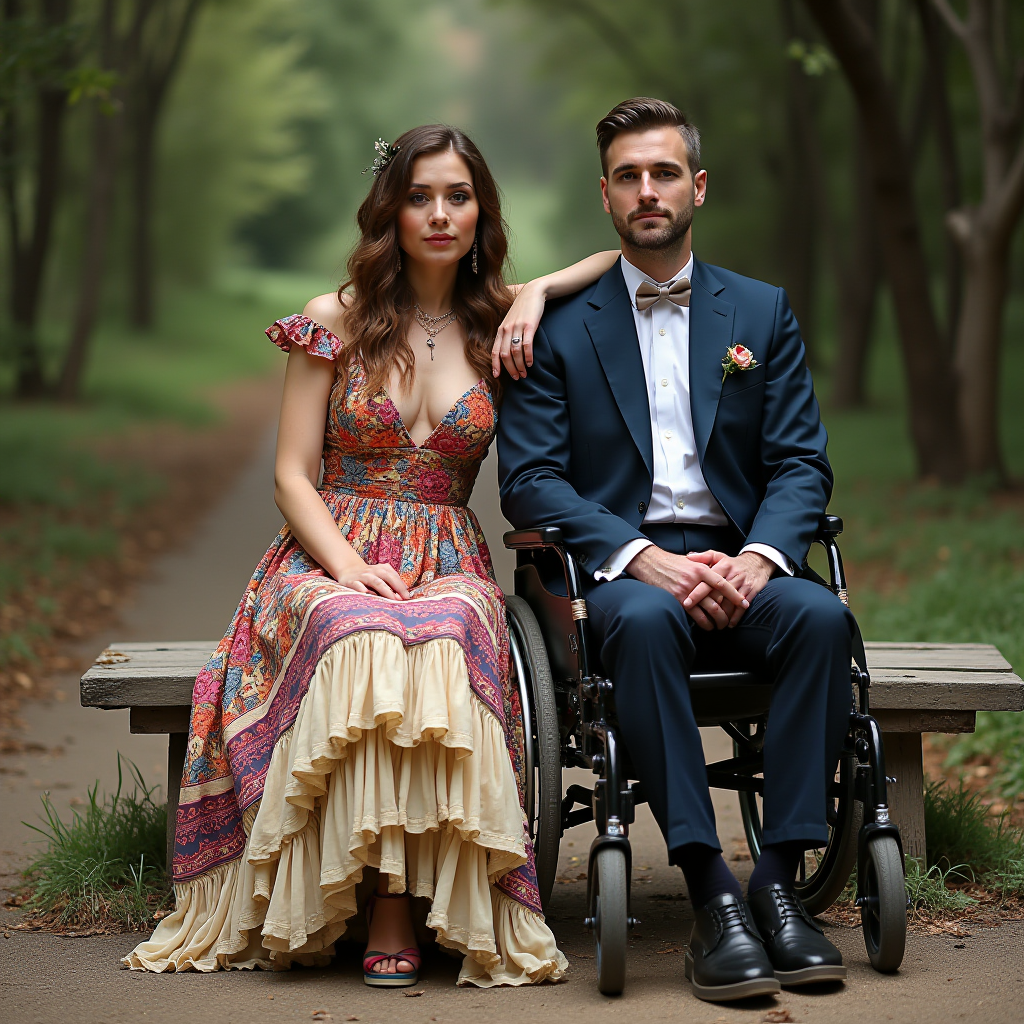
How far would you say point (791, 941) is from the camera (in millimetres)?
2914

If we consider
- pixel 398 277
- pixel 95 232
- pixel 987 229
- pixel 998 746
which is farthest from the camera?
pixel 95 232

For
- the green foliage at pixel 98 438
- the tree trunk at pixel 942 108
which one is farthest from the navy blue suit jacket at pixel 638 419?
the tree trunk at pixel 942 108

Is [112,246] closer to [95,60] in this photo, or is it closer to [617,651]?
[95,60]

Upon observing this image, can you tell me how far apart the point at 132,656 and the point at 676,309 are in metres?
1.84

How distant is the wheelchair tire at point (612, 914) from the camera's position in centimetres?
287

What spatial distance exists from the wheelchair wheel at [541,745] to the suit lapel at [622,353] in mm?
626

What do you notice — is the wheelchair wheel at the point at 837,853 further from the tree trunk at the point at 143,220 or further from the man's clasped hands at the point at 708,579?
the tree trunk at the point at 143,220

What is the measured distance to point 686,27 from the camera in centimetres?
1969

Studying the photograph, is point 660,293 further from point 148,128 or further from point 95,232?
point 148,128

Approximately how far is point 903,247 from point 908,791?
6.69 m

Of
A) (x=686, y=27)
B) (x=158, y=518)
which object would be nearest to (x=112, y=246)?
(x=686, y=27)

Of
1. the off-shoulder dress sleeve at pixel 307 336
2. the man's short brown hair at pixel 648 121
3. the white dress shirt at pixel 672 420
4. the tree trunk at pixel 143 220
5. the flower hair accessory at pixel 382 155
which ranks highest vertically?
the tree trunk at pixel 143 220

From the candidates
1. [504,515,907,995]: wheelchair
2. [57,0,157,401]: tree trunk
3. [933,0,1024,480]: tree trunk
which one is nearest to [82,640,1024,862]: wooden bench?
[504,515,907,995]: wheelchair

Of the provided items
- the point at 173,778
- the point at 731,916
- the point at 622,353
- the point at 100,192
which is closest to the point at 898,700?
the point at 731,916
